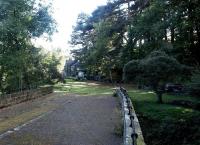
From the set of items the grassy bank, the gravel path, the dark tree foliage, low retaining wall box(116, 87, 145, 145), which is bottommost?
the grassy bank

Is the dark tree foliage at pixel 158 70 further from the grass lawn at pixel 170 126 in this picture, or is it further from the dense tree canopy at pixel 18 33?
A: the dense tree canopy at pixel 18 33

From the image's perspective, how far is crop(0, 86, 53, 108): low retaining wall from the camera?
2392 cm

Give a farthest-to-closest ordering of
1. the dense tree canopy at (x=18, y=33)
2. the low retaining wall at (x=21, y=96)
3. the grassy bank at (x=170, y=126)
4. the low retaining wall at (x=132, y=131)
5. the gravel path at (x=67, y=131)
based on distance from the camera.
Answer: the dense tree canopy at (x=18, y=33)
the low retaining wall at (x=21, y=96)
the grassy bank at (x=170, y=126)
the gravel path at (x=67, y=131)
the low retaining wall at (x=132, y=131)

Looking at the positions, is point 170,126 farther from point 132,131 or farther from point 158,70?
point 132,131

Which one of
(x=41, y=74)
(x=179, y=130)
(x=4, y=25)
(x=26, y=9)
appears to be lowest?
(x=179, y=130)

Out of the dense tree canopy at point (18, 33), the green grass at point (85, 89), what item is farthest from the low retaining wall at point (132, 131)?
the green grass at point (85, 89)

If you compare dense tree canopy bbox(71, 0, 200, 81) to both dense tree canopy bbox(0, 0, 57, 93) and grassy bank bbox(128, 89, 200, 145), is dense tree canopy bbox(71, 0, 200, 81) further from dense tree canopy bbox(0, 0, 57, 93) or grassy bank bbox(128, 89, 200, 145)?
dense tree canopy bbox(0, 0, 57, 93)

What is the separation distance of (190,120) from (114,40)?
35.9m

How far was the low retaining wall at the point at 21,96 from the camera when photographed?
23922 millimetres

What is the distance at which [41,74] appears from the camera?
40.4 metres

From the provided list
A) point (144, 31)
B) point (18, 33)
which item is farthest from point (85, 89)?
point (18, 33)

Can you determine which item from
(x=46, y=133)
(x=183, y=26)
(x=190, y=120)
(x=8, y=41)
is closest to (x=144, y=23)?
(x=183, y=26)

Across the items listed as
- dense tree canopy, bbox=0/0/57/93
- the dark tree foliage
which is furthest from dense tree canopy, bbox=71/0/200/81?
dense tree canopy, bbox=0/0/57/93

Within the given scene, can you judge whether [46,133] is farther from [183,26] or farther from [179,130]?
[183,26]
